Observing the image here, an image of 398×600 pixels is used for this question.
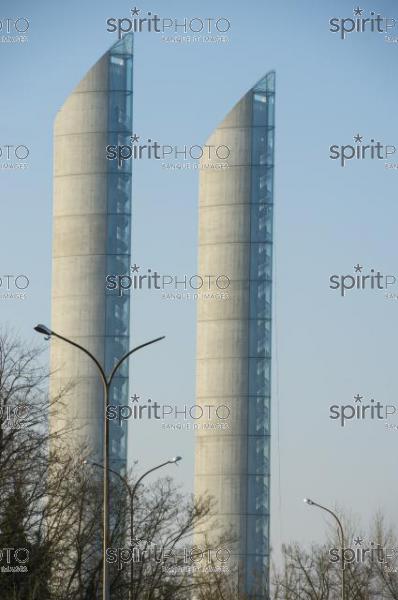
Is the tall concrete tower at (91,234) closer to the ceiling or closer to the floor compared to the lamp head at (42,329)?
closer to the ceiling

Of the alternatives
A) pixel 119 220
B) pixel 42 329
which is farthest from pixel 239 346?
pixel 42 329

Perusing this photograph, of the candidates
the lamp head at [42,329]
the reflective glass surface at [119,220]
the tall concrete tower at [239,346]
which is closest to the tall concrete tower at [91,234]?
the reflective glass surface at [119,220]

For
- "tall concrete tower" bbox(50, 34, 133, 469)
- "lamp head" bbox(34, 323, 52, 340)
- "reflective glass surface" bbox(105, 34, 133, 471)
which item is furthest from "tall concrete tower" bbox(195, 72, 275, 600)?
"lamp head" bbox(34, 323, 52, 340)

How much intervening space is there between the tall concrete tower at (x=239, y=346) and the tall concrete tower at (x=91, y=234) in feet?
17.7

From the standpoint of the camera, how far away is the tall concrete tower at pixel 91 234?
80.6 meters

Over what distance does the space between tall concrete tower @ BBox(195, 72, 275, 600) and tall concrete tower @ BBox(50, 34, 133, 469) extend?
5.38 meters

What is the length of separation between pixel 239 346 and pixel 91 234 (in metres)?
8.61

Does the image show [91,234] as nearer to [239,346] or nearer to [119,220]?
[119,220]

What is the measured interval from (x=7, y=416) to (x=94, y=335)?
31.1 m

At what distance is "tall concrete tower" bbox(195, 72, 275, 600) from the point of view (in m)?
84.7

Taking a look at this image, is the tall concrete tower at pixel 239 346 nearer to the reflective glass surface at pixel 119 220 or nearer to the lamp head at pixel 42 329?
the reflective glass surface at pixel 119 220

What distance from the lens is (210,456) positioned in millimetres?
85062

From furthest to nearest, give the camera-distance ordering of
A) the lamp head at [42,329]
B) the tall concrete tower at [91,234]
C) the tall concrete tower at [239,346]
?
the tall concrete tower at [239,346] → the tall concrete tower at [91,234] → the lamp head at [42,329]

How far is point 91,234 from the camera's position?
81938 millimetres
